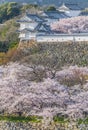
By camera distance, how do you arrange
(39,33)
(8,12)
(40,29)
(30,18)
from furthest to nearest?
1. (8,12)
2. (30,18)
3. (40,29)
4. (39,33)

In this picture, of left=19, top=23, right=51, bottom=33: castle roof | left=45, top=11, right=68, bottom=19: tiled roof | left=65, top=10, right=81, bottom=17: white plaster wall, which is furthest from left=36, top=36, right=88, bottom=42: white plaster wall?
left=65, top=10, right=81, bottom=17: white plaster wall

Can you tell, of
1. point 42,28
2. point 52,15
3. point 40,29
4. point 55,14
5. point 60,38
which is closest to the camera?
point 60,38

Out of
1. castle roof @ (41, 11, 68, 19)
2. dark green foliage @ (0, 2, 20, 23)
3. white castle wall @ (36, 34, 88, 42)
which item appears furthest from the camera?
dark green foliage @ (0, 2, 20, 23)

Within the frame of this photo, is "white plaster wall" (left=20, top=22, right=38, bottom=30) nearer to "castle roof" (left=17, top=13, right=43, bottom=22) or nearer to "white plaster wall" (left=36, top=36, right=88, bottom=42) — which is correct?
"castle roof" (left=17, top=13, right=43, bottom=22)

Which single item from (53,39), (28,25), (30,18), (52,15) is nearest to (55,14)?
(52,15)

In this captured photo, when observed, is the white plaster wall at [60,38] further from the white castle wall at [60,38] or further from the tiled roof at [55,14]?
the tiled roof at [55,14]

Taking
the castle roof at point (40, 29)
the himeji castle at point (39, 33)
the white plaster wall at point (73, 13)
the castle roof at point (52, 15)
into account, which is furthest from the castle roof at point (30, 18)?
the white plaster wall at point (73, 13)

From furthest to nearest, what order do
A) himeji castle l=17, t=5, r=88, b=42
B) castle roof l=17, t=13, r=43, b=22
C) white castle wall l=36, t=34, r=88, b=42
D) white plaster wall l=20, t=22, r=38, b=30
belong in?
castle roof l=17, t=13, r=43, b=22 < white plaster wall l=20, t=22, r=38, b=30 < himeji castle l=17, t=5, r=88, b=42 < white castle wall l=36, t=34, r=88, b=42

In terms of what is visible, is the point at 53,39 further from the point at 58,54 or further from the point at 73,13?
the point at 73,13

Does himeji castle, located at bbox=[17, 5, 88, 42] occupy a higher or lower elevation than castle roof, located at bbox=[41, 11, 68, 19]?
higher

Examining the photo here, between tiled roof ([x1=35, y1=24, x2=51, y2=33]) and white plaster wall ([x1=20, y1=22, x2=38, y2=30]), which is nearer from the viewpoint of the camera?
tiled roof ([x1=35, y1=24, x2=51, y2=33])

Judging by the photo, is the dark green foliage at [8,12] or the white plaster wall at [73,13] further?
the white plaster wall at [73,13]

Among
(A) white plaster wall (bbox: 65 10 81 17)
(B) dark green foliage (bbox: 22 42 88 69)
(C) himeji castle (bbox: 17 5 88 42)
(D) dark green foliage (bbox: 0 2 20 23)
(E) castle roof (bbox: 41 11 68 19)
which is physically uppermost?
(B) dark green foliage (bbox: 22 42 88 69)
